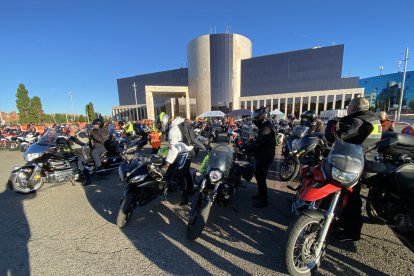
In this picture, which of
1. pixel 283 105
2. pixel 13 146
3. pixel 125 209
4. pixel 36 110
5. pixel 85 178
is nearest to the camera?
pixel 125 209

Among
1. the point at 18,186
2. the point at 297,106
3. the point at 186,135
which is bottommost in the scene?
the point at 18,186

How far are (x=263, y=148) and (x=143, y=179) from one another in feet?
7.22

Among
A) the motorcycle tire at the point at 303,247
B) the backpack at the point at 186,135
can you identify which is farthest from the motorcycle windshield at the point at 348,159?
the backpack at the point at 186,135

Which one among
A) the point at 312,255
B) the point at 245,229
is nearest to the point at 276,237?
the point at 245,229

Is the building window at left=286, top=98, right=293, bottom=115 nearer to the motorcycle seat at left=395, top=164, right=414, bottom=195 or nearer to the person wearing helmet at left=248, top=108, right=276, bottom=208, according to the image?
the person wearing helmet at left=248, top=108, right=276, bottom=208

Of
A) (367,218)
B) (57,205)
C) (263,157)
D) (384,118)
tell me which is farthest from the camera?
(384,118)

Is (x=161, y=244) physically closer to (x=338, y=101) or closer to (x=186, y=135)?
(x=186, y=135)

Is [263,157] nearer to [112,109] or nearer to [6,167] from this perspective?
[6,167]

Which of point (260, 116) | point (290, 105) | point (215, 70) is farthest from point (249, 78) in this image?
point (260, 116)

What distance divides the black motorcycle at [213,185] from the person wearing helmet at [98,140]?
12.9 ft

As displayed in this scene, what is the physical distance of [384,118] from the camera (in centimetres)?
535

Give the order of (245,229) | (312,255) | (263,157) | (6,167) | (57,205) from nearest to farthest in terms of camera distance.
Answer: (312,255) < (245,229) < (263,157) < (57,205) < (6,167)

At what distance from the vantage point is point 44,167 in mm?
4742

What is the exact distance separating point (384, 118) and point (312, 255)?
512 cm
